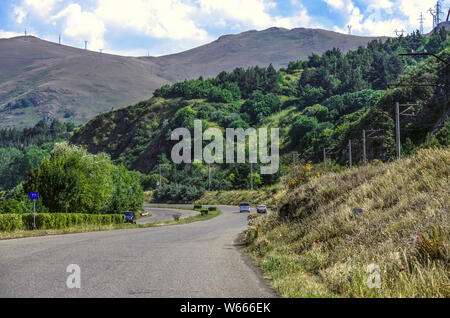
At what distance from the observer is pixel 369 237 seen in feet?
41.7

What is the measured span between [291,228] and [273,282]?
369 inches

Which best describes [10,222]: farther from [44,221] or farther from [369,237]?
[369,237]

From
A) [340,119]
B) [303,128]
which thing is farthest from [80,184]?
[340,119]

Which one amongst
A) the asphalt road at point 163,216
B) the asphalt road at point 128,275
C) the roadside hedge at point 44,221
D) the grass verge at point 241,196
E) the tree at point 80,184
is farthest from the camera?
the grass verge at point 241,196

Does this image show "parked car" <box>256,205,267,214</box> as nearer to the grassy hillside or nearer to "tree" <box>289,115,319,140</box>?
the grassy hillside

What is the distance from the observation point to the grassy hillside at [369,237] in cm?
933

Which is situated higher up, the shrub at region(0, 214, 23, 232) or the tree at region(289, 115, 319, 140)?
the tree at region(289, 115, 319, 140)

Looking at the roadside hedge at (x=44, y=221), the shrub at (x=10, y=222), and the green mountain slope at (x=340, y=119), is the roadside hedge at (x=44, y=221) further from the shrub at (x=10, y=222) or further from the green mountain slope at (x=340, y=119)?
the green mountain slope at (x=340, y=119)

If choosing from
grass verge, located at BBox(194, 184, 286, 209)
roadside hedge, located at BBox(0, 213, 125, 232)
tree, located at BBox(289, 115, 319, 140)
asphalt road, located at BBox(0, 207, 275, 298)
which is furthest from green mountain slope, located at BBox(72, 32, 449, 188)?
asphalt road, located at BBox(0, 207, 275, 298)

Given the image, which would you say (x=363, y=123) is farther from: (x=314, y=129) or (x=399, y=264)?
(x=399, y=264)

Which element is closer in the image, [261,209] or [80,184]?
[80,184]

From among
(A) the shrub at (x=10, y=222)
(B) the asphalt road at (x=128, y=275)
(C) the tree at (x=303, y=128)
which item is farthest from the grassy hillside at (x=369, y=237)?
(C) the tree at (x=303, y=128)

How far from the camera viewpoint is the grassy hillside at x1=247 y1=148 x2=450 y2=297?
9.33m

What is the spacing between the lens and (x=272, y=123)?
589ft
